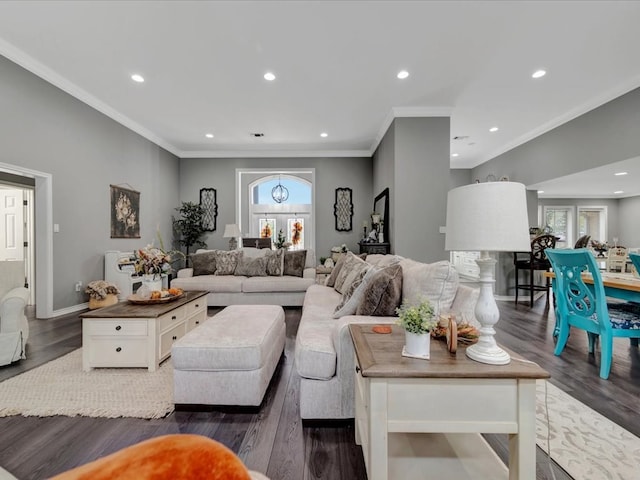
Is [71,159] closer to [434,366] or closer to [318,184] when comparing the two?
[318,184]

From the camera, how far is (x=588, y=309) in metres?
2.61

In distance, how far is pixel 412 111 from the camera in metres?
4.42

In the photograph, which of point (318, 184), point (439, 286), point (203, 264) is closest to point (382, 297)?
point (439, 286)

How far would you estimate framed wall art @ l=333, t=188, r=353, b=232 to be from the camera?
677 centimetres

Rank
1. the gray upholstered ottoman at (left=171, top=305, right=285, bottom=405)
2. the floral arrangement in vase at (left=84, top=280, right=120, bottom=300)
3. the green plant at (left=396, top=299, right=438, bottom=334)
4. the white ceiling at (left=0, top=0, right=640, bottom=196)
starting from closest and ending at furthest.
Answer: the green plant at (left=396, top=299, right=438, bottom=334)
the gray upholstered ottoman at (left=171, top=305, right=285, bottom=405)
the white ceiling at (left=0, top=0, right=640, bottom=196)
the floral arrangement in vase at (left=84, top=280, right=120, bottom=300)

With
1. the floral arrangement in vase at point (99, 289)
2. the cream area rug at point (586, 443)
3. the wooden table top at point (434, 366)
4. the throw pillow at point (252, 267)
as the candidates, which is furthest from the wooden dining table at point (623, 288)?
the floral arrangement in vase at point (99, 289)

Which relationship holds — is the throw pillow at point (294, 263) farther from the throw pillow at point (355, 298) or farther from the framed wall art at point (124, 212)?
the framed wall art at point (124, 212)

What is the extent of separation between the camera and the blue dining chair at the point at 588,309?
2.36 m

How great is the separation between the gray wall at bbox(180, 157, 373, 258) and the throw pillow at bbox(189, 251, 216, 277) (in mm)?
1910

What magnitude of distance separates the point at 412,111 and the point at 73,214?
17.0 feet

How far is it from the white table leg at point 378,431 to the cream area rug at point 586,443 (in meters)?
0.95

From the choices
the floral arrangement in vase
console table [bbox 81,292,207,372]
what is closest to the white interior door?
the floral arrangement in vase

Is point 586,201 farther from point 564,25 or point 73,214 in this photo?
point 73,214

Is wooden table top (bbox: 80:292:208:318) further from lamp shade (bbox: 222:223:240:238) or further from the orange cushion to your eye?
lamp shade (bbox: 222:223:240:238)
